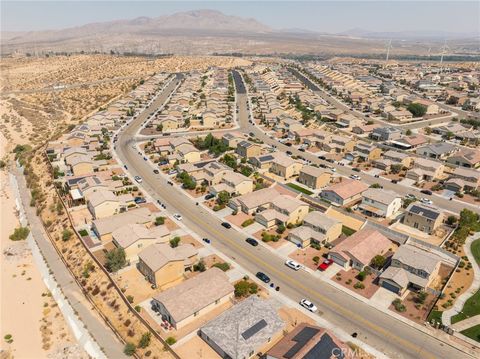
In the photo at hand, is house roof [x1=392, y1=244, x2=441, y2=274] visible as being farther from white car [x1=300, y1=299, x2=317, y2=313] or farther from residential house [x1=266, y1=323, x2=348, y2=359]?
residential house [x1=266, y1=323, x2=348, y2=359]

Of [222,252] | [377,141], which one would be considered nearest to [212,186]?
[222,252]

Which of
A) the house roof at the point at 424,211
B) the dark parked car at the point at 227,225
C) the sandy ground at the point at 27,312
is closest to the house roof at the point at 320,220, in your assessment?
the dark parked car at the point at 227,225

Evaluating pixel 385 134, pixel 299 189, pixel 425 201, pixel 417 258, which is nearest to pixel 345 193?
pixel 299 189

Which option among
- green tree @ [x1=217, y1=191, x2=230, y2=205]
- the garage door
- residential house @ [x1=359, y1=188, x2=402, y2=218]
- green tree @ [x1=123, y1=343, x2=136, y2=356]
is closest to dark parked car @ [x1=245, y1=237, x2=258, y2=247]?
green tree @ [x1=217, y1=191, x2=230, y2=205]

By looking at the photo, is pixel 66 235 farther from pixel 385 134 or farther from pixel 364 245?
pixel 385 134

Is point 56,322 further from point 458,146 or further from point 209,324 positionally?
point 458,146

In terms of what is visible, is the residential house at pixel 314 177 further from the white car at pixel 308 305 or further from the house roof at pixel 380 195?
the white car at pixel 308 305

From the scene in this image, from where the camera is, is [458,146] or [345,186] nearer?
[345,186]
